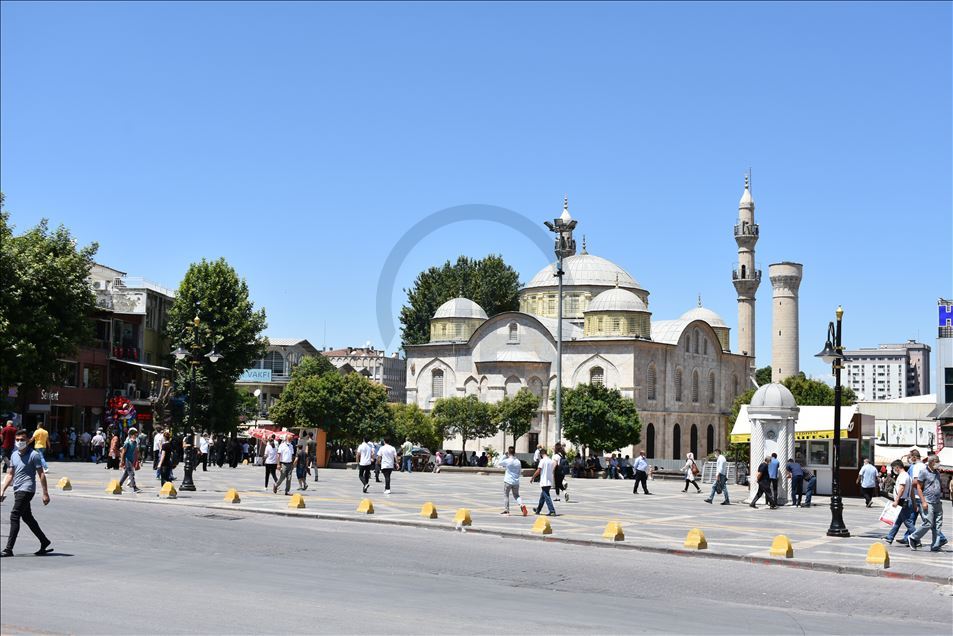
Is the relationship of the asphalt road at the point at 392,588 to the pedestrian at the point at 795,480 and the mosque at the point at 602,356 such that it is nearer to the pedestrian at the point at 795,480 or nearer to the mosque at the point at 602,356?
the pedestrian at the point at 795,480

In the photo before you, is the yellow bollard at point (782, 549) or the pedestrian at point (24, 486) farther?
the yellow bollard at point (782, 549)

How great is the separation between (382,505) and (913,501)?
11396mm

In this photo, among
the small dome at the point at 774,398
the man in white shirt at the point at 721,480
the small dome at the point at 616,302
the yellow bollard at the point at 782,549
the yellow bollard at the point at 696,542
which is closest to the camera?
the yellow bollard at the point at 782,549

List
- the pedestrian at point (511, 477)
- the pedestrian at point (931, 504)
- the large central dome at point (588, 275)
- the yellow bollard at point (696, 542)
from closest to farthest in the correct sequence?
1. the yellow bollard at point (696, 542)
2. the pedestrian at point (931, 504)
3. the pedestrian at point (511, 477)
4. the large central dome at point (588, 275)

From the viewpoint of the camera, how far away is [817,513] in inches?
1027

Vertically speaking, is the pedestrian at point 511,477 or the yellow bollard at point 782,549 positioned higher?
the pedestrian at point 511,477

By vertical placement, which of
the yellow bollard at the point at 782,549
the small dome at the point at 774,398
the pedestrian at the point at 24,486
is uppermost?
the small dome at the point at 774,398

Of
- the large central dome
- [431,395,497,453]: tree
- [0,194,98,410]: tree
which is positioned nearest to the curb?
[0,194,98,410]: tree

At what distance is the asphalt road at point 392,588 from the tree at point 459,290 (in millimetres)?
71551

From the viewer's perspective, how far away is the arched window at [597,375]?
68.5 m

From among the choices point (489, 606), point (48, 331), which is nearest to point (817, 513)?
point (489, 606)

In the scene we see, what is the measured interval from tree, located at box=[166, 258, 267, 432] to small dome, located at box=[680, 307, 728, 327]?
135ft

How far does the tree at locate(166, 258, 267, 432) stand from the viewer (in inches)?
2140

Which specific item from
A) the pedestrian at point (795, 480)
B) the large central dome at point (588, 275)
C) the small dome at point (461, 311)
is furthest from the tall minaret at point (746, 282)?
the pedestrian at point (795, 480)
